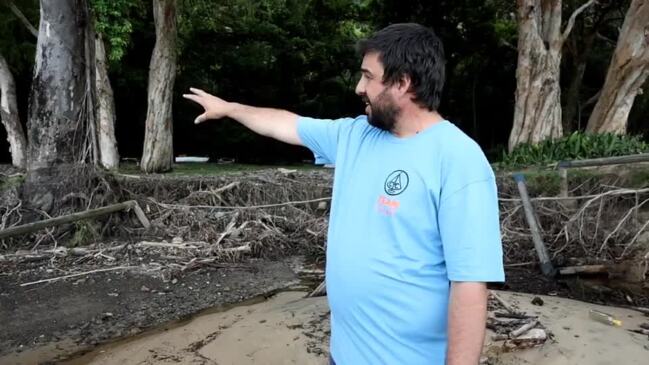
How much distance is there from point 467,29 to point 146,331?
1607 cm

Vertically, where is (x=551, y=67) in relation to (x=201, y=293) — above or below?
above

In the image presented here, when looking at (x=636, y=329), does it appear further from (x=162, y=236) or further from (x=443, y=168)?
(x=162, y=236)

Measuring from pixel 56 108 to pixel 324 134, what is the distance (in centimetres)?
608

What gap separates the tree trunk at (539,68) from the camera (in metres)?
12.8

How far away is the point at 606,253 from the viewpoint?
7.09 m

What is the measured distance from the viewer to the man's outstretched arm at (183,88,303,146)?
6.91 feet

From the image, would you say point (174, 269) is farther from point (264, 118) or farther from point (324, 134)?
point (324, 134)

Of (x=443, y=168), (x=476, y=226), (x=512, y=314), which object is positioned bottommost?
(x=512, y=314)

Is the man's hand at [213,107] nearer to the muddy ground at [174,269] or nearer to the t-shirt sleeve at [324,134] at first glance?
the t-shirt sleeve at [324,134]

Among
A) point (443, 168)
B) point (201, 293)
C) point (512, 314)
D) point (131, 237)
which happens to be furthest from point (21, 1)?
point (443, 168)

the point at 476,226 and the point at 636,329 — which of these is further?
the point at 636,329

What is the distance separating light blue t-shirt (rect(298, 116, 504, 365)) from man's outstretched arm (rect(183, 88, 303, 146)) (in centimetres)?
41

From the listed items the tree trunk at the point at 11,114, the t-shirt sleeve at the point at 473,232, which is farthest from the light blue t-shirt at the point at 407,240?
the tree trunk at the point at 11,114

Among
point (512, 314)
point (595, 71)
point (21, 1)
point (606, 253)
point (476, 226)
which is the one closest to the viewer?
point (476, 226)
